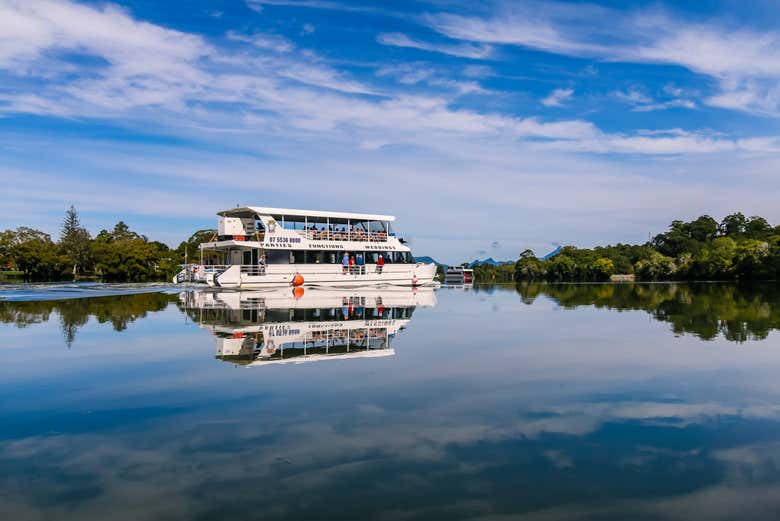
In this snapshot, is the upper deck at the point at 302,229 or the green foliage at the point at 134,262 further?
the green foliage at the point at 134,262

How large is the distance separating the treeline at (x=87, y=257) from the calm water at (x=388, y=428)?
50.0m

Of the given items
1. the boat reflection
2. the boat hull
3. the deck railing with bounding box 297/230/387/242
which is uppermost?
the deck railing with bounding box 297/230/387/242

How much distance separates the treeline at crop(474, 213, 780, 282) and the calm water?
5435 centimetres

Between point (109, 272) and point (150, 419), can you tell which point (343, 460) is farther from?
point (109, 272)

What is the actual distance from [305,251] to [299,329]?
75.9 feet

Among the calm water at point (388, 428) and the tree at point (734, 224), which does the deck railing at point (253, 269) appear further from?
the tree at point (734, 224)

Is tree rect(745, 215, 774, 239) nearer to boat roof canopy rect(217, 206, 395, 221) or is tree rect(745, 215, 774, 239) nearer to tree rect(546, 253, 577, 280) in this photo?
tree rect(546, 253, 577, 280)

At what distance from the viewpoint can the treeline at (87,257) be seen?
59406mm

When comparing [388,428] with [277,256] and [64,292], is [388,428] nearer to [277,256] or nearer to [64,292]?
[277,256]

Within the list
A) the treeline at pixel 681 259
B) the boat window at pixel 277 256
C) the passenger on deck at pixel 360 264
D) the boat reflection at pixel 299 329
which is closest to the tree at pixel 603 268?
the treeline at pixel 681 259

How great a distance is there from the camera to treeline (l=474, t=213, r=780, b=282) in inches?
2338

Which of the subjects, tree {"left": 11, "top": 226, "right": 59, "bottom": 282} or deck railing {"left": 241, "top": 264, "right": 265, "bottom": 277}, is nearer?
deck railing {"left": 241, "top": 264, "right": 265, "bottom": 277}

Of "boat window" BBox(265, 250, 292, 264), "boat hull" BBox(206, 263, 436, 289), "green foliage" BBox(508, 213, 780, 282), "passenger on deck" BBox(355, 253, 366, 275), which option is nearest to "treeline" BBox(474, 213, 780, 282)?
"green foliage" BBox(508, 213, 780, 282)

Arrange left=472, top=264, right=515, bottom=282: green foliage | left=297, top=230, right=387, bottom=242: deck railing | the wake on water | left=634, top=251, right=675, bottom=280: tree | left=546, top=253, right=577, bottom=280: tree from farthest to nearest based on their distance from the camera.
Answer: left=472, top=264, right=515, bottom=282: green foliage
left=546, top=253, right=577, bottom=280: tree
left=634, top=251, right=675, bottom=280: tree
left=297, top=230, right=387, bottom=242: deck railing
the wake on water
